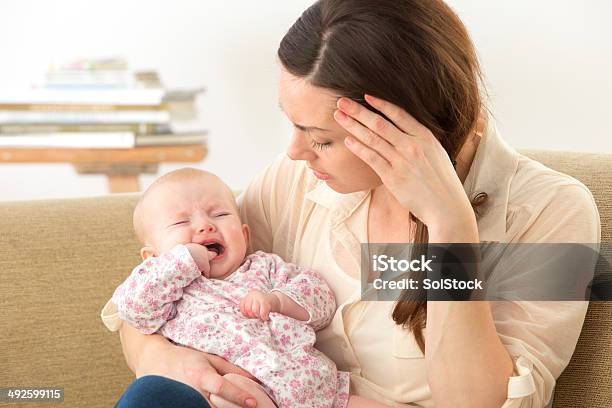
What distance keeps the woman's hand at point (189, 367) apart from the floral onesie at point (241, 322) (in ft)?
0.06

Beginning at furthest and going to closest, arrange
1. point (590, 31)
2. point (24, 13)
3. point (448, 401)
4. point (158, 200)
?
1. point (24, 13)
2. point (590, 31)
3. point (158, 200)
4. point (448, 401)

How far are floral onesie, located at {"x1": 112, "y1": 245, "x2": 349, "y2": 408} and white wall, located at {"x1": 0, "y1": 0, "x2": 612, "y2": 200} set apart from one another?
168cm

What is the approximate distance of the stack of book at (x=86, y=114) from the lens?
272cm

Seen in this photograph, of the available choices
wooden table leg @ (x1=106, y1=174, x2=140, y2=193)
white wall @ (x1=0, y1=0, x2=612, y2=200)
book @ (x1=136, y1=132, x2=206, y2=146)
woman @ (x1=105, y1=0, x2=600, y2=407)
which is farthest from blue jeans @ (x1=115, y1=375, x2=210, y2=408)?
white wall @ (x1=0, y1=0, x2=612, y2=200)

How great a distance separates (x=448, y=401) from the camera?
1.32 meters

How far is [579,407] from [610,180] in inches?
17.1

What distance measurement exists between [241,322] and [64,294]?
0.58m

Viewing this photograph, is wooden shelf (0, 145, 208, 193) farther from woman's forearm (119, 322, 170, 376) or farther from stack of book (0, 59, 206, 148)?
woman's forearm (119, 322, 170, 376)

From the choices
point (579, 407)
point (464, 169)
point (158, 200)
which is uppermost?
point (464, 169)

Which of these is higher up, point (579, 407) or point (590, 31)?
point (590, 31)

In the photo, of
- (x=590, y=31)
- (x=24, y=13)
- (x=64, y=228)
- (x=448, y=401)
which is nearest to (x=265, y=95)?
(x=24, y=13)

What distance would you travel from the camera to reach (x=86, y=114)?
273 centimetres

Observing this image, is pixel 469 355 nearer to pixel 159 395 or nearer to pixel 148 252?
pixel 159 395

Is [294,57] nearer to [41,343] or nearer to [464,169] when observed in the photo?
[464,169]
